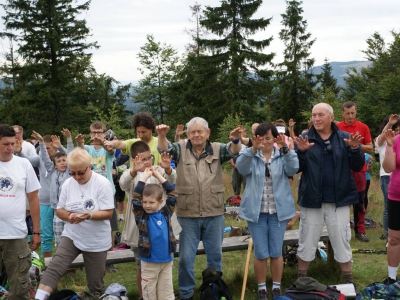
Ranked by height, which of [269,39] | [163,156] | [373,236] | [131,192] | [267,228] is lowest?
[373,236]

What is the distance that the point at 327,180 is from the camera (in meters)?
4.89

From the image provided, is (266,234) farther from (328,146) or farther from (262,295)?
(328,146)

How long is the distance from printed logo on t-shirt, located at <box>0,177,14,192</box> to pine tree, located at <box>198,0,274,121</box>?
29.4 meters

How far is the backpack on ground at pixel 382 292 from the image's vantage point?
4395mm

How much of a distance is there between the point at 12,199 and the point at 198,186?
1807mm

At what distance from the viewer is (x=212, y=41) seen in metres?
33.9

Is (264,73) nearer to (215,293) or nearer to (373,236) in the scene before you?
(373,236)

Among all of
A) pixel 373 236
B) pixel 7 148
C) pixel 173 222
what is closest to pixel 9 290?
pixel 7 148

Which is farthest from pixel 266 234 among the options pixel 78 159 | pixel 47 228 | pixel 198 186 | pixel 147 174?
pixel 47 228

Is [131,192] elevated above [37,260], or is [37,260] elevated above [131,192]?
[131,192]

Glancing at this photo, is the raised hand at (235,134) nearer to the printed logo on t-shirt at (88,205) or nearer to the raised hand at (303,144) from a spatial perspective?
the raised hand at (303,144)

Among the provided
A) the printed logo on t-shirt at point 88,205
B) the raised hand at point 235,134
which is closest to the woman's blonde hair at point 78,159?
the printed logo on t-shirt at point 88,205

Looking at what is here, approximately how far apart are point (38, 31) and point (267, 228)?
29.5m

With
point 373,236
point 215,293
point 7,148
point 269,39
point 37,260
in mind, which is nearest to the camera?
point 7,148
